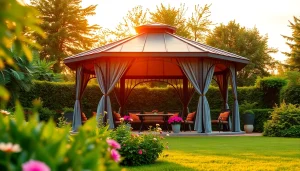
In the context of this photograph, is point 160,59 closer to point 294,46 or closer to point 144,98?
point 144,98

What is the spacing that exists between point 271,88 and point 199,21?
61.2 ft

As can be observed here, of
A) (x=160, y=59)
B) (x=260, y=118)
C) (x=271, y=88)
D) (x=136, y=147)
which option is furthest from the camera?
(x=271, y=88)

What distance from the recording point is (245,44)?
122 feet

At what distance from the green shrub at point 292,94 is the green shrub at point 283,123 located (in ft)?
8.20

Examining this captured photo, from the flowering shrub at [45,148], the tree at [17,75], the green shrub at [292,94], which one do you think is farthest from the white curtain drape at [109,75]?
the flowering shrub at [45,148]

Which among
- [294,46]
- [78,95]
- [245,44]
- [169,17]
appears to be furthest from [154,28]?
[294,46]

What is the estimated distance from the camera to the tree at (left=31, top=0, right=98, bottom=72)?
32.9 m

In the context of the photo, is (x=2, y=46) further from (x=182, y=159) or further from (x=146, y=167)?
(x=182, y=159)

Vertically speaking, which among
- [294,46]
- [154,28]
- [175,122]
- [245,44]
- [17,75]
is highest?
[245,44]

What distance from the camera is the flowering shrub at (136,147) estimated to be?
6977 mm

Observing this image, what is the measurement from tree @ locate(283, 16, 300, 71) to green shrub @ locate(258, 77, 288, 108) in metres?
15.6

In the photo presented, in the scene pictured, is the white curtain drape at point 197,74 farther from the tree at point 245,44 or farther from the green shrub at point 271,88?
the tree at point 245,44

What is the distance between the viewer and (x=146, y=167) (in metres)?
6.72

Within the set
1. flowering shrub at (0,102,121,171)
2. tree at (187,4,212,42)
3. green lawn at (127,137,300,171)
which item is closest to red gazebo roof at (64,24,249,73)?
green lawn at (127,137,300,171)
